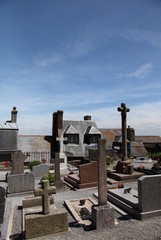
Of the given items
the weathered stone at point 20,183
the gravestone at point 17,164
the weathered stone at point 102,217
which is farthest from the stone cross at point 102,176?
the gravestone at point 17,164

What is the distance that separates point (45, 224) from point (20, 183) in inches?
206

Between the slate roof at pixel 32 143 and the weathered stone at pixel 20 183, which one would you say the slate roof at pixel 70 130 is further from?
the weathered stone at pixel 20 183

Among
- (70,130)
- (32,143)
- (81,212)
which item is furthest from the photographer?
(70,130)

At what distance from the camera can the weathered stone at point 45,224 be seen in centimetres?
521

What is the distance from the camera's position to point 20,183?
32.9ft

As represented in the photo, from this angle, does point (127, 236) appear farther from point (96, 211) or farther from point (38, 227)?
point (38, 227)

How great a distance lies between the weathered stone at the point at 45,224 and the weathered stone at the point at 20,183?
499 cm

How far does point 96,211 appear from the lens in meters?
5.64

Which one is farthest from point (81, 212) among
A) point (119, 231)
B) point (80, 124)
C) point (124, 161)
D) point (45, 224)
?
point (80, 124)

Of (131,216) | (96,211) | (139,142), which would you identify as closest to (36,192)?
(96,211)

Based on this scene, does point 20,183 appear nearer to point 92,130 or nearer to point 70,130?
point 70,130

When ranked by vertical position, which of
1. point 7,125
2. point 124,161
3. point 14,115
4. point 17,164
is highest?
point 14,115

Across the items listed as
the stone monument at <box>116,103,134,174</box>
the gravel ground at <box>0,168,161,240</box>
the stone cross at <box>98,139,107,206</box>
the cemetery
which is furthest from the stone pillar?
the stone cross at <box>98,139,107,206</box>

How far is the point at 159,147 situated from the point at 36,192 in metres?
26.7
